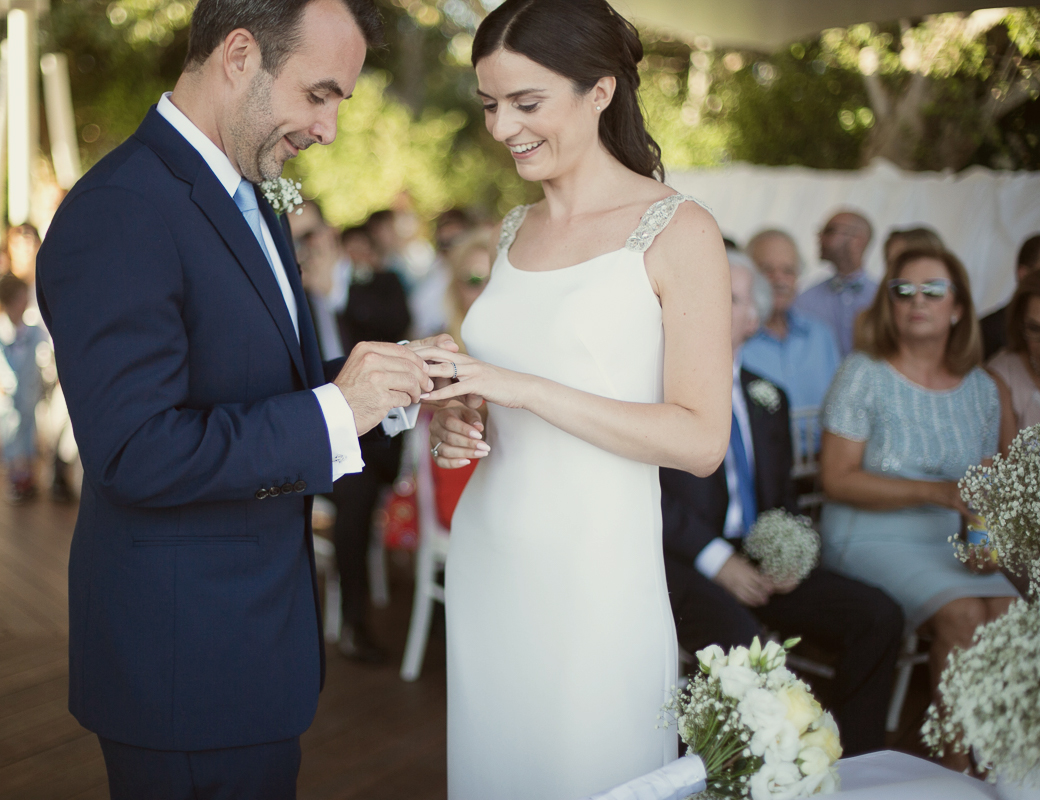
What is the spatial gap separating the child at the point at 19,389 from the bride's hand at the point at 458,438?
5664mm

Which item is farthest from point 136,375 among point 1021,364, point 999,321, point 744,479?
point 999,321

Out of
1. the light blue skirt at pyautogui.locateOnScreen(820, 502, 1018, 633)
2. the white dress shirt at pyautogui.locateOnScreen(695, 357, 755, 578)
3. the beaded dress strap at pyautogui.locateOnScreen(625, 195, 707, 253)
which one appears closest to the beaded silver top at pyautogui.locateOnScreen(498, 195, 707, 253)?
the beaded dress strap at pyautogui.locateOnScreen(625, 195, 707, 253)

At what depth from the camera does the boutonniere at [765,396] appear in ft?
10.5

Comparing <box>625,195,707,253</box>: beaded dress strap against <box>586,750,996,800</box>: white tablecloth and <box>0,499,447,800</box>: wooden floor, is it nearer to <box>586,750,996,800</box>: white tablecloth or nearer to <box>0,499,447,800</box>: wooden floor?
<box>586,750,996,800</box>: white tablecloth

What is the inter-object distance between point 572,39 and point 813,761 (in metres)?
1.42

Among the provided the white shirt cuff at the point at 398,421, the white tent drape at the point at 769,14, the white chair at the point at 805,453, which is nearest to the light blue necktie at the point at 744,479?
the white chair at the point at 805,453

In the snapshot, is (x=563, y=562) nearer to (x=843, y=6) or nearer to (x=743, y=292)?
(x=743, y=292)

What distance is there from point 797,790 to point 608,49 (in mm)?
1466

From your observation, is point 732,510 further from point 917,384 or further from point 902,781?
point 902,781

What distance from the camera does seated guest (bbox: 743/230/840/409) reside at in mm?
4660

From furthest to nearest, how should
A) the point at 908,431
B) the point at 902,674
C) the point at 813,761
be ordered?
1. the point at 902,674
2. the point at 908,431
3. the point at 813,761

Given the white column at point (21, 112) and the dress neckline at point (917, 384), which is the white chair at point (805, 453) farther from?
the white column at point (21, 112)

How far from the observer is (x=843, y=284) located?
525cm

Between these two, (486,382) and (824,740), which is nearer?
(824,740)
